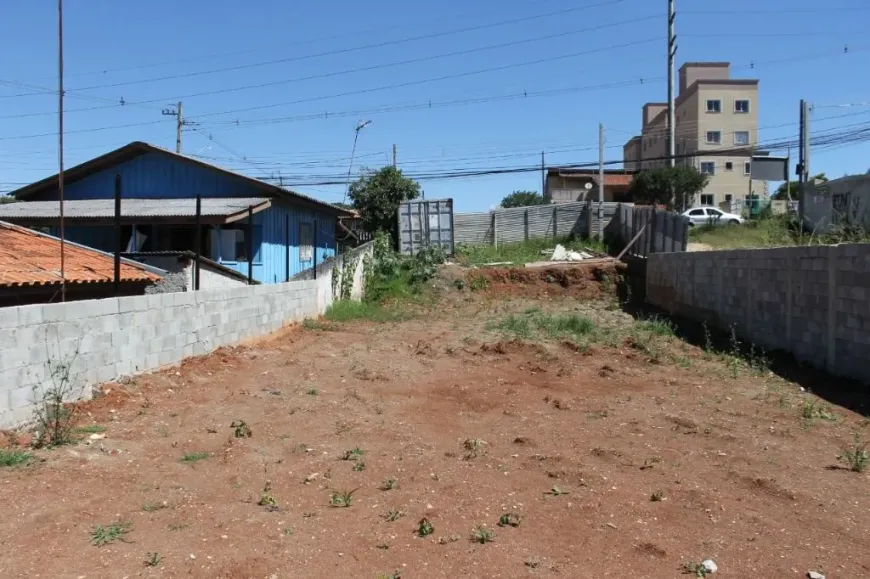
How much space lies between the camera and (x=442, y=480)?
16.7ft

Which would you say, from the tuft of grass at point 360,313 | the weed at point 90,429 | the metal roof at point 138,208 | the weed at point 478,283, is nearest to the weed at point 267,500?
the weed at point 90,429

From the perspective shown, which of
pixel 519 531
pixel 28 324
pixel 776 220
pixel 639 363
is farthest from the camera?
pixel 776 220

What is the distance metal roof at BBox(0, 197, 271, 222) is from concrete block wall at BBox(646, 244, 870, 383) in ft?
35.0

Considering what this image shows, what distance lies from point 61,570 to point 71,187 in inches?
840

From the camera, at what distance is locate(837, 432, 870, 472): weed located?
17.6ft

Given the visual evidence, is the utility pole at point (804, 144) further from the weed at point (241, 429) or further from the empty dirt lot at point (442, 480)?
the weed at point (241, 429)

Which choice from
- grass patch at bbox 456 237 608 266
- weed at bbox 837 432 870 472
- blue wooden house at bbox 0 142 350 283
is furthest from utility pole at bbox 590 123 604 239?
weed at bbox 837 432 870 472

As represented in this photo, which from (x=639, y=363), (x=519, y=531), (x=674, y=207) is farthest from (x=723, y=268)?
(x=674, y=207)

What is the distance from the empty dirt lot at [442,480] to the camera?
12.3 ft

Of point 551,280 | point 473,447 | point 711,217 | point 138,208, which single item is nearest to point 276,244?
point 138,208

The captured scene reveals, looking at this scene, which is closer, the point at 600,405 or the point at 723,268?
the point at 600,405

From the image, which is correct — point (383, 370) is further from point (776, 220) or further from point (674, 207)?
point (674, 207)

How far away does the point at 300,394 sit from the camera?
834 cm

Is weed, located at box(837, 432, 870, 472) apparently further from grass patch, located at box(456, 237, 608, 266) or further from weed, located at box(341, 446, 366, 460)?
grass patch, located at box(456, 237, 608, 266)
